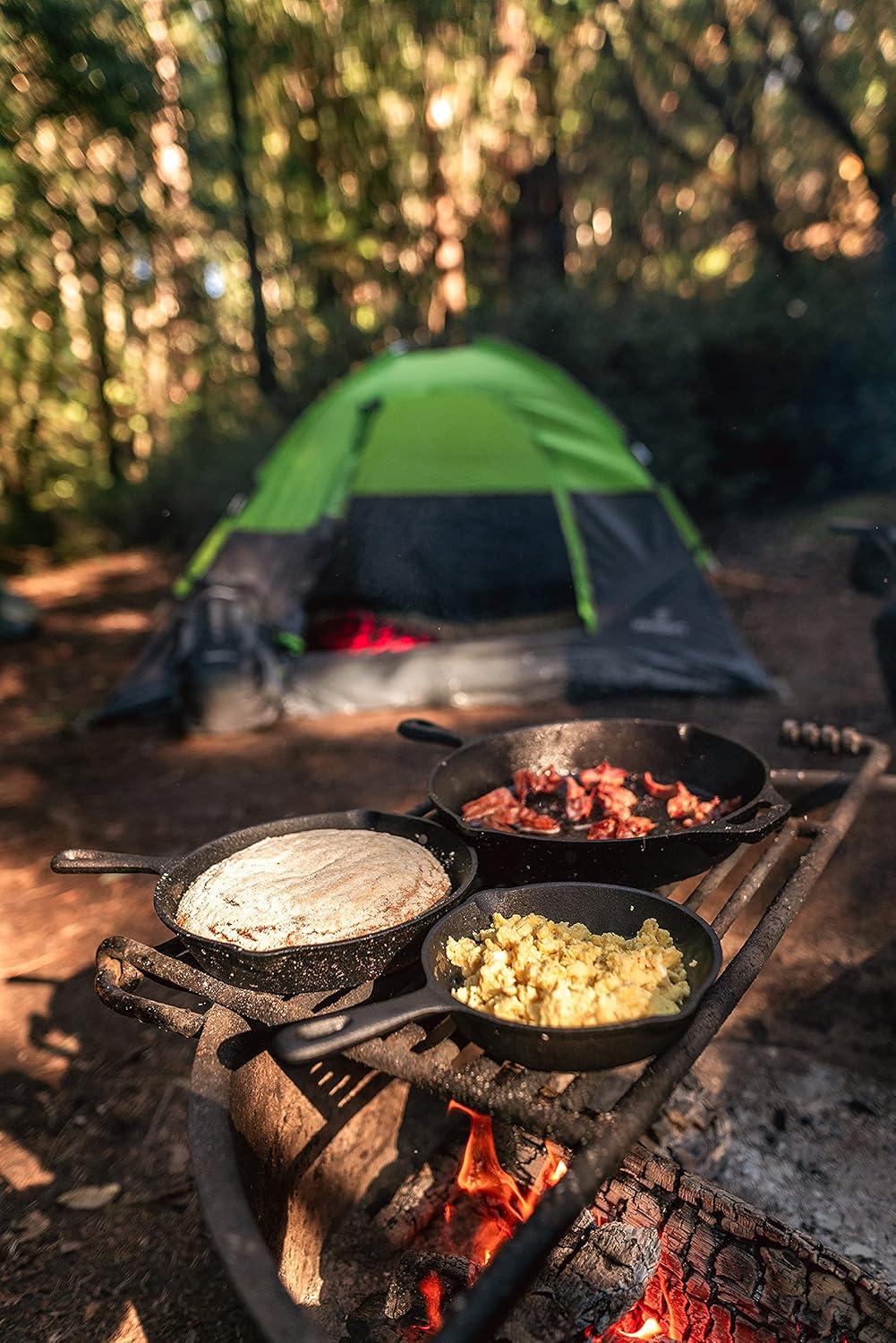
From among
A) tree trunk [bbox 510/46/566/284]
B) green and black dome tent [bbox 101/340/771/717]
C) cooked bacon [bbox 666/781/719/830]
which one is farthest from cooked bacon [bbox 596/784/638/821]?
tree trunk [bbox 510/46/566/284]

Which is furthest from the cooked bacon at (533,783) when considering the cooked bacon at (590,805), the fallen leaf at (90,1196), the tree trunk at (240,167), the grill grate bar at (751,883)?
the tree trunk at (240,167)

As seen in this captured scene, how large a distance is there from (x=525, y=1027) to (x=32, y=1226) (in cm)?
198

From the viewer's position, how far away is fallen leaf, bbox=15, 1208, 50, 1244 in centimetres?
251

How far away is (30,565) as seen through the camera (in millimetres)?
13633

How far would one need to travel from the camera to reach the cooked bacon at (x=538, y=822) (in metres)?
2.29

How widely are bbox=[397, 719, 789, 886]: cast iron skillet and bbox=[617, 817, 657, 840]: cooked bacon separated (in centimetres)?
4

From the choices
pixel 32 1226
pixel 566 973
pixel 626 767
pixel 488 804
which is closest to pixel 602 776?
pixel 626 767

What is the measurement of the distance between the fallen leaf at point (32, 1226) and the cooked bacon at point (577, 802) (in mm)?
1888

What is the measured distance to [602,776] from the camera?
8.20ft

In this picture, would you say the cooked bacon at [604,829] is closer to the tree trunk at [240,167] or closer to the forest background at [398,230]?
the forest background at [398,230]

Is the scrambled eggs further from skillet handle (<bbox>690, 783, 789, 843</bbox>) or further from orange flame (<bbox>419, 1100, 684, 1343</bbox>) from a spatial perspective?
orange flame (<bbox>419, 1100, 684, 1343</bbox>)

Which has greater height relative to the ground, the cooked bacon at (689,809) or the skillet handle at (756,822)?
the skillet handle at (756,822)

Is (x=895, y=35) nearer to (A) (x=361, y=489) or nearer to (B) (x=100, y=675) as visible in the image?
(A) (x=361, y=489)

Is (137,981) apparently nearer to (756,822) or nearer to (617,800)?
(617,800)
